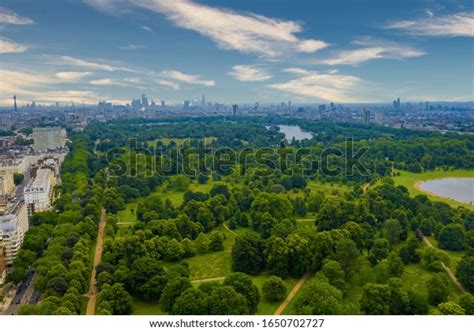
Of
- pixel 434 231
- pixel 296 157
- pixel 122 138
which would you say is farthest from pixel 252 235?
pixel 122 138

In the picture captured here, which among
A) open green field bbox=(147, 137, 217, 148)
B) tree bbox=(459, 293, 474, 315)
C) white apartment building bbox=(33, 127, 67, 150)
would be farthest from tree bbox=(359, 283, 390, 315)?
white apartment building bbox=(33, 127, 67, 150)

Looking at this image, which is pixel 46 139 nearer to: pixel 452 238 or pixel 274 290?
pixel 274 290

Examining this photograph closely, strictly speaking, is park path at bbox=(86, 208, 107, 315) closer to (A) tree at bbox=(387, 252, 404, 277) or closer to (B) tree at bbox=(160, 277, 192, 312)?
(B) tree at bbox=(160, 277, 192, 312)

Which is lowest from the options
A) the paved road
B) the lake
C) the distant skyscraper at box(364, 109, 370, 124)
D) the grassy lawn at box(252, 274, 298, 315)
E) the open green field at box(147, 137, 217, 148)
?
the paved road

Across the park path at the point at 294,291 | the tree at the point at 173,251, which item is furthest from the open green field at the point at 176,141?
the park path at the point at 294,291

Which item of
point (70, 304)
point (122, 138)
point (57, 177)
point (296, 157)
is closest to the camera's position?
point (70, 304)

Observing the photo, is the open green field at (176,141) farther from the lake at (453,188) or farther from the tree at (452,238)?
the tree at (452,238)
